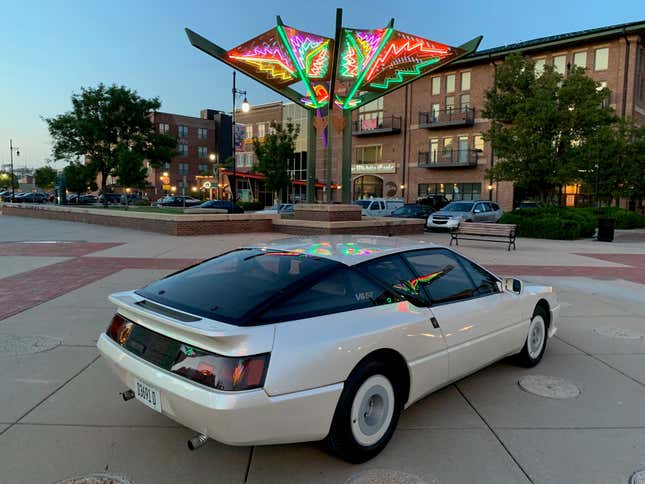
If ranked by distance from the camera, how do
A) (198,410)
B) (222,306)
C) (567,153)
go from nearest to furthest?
(198,410)
(222,306)
(567,153)

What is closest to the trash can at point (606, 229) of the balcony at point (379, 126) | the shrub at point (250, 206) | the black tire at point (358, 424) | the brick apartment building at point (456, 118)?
the brick apartment building at point (456, 118)

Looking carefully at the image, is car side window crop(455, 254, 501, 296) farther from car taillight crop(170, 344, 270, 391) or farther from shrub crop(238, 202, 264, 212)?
shrub crop(238, 202, 264, 212)

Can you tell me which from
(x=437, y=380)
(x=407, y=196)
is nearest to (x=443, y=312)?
(x=437, y=380)

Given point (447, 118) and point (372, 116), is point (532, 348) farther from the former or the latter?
point (372, 116)

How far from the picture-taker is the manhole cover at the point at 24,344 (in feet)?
15.8

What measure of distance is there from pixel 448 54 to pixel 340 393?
19.6 meters

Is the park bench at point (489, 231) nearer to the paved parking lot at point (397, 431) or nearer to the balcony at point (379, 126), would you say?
the paved parking lot at point (397, 431)

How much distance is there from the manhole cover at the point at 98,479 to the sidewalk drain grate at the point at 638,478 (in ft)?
9.81

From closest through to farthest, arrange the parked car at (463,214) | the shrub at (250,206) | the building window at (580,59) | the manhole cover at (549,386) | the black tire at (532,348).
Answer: the manhole cover at (549,386) < the black tire at (532,348) < the parked car at (463,214) < the building window at (580,59) < the shrub at (250,206)

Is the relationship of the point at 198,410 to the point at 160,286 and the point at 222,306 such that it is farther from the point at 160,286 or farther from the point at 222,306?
the point at 160,286

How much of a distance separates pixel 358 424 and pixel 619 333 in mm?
4614

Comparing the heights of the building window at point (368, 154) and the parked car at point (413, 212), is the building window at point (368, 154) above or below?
above

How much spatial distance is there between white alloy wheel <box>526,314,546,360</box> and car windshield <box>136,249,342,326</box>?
252cm

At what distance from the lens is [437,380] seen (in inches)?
138
